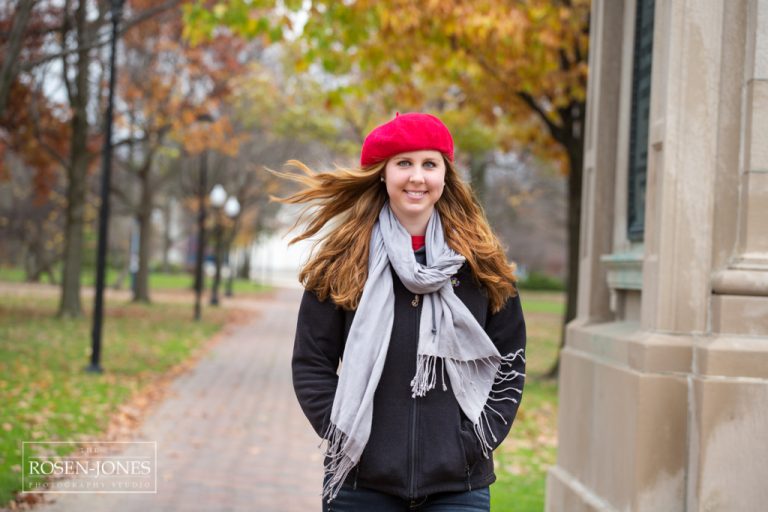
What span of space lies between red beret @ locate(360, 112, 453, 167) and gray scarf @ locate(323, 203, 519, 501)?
28 cm

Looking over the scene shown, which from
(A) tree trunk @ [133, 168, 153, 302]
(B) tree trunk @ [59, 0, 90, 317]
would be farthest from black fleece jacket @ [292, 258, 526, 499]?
(A) tree trunk @ [133, 168, 153, 302]

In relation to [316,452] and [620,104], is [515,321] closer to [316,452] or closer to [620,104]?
[620,104]

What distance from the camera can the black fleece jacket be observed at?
314cm

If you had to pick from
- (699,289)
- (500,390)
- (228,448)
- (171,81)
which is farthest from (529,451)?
(171,81)

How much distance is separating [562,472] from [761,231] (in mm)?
2095

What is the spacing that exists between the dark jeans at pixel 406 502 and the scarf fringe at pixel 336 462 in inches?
1.9

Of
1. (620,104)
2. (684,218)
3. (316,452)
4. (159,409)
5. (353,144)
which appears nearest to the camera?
(684,218)

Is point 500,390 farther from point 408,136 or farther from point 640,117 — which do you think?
point 640,117

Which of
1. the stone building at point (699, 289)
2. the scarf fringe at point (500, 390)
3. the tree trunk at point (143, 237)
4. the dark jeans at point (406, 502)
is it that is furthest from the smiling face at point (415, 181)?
the tree trunk at point (143, 237)

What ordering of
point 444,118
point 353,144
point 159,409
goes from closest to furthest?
point 159,409 → point 444,118 → point 353,144

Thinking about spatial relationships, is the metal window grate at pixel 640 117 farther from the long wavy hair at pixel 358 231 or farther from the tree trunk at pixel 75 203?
the tree trunk at pixel 75 203

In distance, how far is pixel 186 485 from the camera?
735 centimetres

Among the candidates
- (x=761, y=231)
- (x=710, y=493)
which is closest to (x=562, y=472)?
(x=710, y=493)

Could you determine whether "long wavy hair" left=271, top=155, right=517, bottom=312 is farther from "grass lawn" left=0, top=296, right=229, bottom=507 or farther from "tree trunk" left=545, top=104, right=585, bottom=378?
"tree trunk" left=545, top=104, right=585, bottom=378
